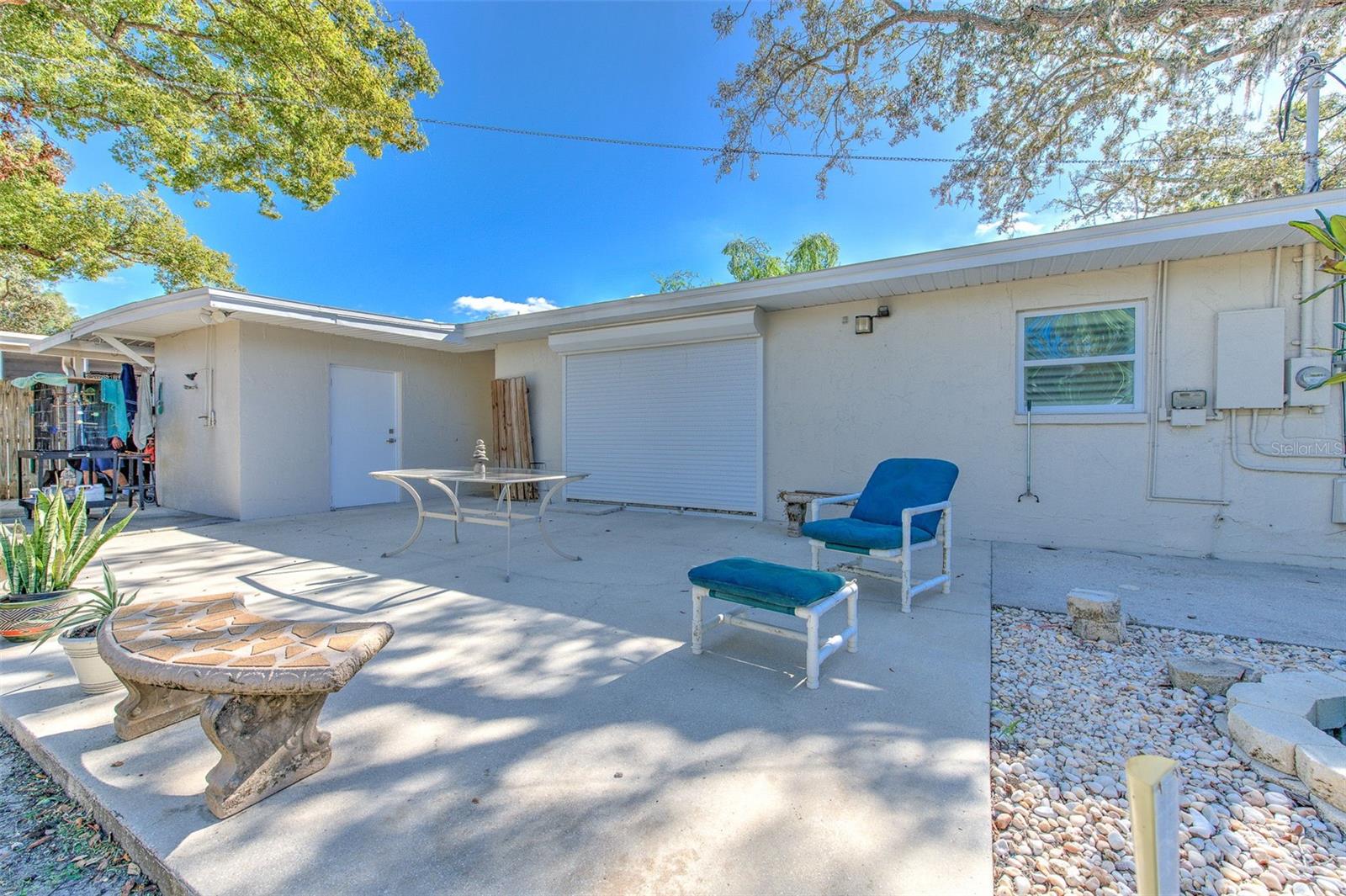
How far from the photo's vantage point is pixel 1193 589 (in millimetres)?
3834

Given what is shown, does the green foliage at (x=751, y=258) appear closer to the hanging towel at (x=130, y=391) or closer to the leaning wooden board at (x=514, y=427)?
the leaning wooden board at (x=514, y=427)

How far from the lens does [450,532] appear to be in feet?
19.5

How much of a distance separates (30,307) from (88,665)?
77.2 ft

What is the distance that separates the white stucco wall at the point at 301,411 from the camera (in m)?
6.82

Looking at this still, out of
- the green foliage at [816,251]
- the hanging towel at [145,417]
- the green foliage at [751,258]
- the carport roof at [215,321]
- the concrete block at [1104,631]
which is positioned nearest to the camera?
the concrete block at [1104,631]

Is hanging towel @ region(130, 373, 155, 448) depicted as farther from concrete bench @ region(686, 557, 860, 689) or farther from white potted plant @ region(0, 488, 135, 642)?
concrete bench @ region(686, 557, 860, 689)

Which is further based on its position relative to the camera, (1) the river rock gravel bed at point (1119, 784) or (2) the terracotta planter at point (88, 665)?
(2) the terracotta planter at point (88, 665)

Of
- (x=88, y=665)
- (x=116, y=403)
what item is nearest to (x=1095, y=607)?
(x=88, y=665)

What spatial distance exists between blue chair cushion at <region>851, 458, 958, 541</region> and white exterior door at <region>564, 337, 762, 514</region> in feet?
8.27

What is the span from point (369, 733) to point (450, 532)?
4.11 meters

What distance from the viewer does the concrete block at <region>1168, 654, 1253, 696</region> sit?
2309 mm

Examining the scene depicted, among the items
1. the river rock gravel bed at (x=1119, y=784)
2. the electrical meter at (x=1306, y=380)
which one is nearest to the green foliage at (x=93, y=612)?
the river rock gravel bed at (x=1119, y=784)

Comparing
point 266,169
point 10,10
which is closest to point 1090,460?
point 266,169

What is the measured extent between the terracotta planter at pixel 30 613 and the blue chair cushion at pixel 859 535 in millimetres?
4018
